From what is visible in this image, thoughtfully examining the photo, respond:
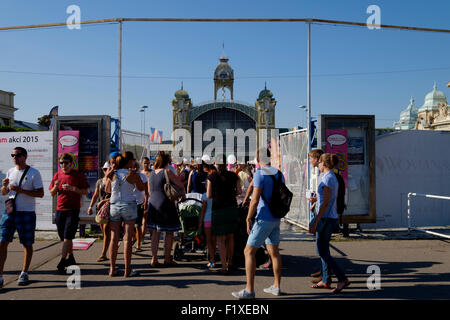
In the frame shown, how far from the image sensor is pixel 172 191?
6102 millimetres

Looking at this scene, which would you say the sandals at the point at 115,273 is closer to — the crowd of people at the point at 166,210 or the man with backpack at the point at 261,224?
the crowd of people at the point at 166,210

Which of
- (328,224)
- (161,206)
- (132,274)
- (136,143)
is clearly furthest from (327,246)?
(136,143)

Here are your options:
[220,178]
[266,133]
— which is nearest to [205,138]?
[266,133]

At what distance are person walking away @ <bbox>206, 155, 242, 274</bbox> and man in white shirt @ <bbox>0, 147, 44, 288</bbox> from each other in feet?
8.68

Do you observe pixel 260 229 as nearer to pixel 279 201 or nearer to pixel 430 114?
pixel 279 201

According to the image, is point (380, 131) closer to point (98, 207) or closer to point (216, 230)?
point (216, 230)

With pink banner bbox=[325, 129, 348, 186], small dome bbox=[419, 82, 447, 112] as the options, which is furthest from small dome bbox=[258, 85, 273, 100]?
pink banner bbox=[325, 129, 348, 186]

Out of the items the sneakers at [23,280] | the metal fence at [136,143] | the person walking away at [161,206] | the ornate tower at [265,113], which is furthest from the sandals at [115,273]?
the ornate tower at [265,113]

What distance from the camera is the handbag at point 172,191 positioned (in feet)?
20.0

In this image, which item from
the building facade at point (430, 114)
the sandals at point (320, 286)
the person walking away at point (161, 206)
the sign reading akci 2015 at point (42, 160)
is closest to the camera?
the sandals at point (320, 286)

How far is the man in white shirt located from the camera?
523cm

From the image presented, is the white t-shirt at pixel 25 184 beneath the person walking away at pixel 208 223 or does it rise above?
above

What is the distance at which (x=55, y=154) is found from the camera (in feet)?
31.2

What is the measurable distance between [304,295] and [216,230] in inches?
67.5
